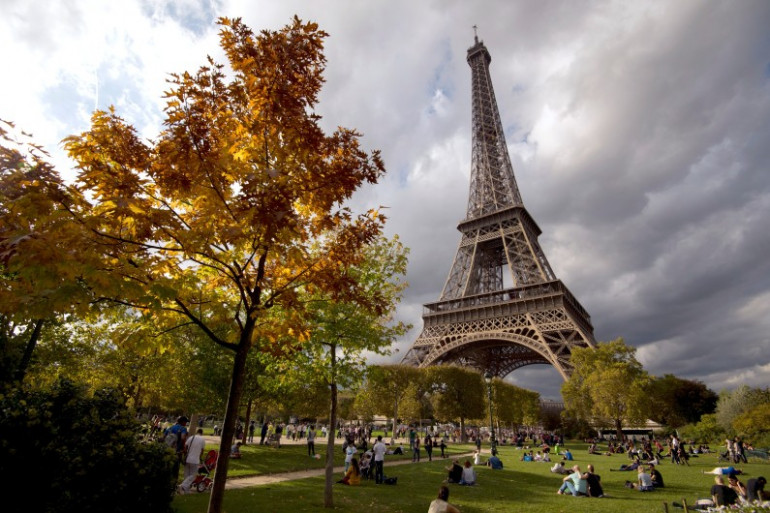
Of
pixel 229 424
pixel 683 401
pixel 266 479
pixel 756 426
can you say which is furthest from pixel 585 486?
pixel 683 401

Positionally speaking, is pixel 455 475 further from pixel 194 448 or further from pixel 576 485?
pixel 194 448

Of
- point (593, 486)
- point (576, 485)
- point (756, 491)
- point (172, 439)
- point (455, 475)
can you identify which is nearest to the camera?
point (756, 491)

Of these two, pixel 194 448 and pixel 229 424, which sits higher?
pixel 229 424

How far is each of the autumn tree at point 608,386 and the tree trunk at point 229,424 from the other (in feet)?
134

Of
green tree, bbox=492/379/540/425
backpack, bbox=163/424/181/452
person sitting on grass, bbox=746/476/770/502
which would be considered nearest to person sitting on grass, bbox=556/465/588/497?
person sitting on grass, bbox=746/476/770/502

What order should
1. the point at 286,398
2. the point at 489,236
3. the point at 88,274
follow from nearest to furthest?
the point at 88,274 → the point at 286,398 → the point at 489,236

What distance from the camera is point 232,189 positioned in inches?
223

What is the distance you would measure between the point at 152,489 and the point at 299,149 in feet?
21.6

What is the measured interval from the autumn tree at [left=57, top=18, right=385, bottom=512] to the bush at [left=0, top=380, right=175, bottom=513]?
2413mm

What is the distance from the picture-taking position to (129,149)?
5.21 metres

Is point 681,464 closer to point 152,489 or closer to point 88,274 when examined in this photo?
point 152,489

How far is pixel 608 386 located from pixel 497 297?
66.2ft

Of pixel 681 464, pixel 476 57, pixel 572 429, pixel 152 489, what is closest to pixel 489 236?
pixel 572 429

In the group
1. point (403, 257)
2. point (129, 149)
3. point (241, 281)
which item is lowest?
point (241, 281)
